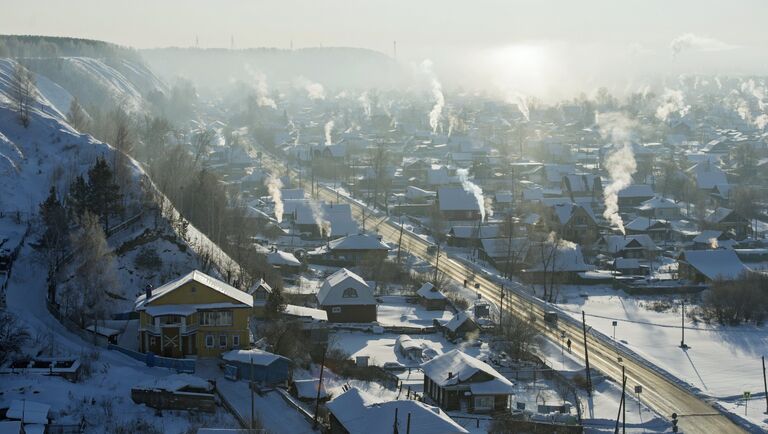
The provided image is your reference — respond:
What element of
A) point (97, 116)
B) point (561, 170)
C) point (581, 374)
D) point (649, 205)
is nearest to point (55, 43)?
point (97, 116)

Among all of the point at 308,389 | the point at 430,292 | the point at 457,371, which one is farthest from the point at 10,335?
the point at 430,292

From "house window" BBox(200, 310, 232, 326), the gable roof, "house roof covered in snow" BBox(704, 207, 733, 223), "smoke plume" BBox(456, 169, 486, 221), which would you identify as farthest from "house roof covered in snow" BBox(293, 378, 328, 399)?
"house roof covered in snow" BBox(704, 207, 733, 223)

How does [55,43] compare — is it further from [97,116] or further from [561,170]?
[561,170]

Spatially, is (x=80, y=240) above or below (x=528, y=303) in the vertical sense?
above

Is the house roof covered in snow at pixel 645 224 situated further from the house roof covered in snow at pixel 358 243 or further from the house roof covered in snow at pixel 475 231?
the house roof covered in snow at pixel 358 243

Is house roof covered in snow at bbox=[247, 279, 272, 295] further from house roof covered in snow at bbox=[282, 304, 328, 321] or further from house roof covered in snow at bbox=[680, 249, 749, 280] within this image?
house roof covered in snow at bbox=[680, 249, 749, 280]

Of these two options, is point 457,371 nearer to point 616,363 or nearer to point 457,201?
point 616,363

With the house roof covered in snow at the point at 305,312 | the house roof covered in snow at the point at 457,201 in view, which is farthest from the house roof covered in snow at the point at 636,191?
the house roof covered in snow at the point at 305,312
